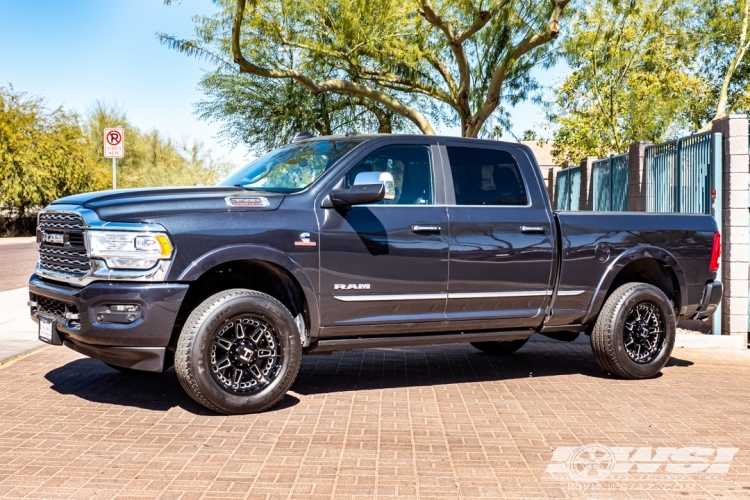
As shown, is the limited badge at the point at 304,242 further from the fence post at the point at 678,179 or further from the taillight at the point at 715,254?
the fence post at the point at 678,179

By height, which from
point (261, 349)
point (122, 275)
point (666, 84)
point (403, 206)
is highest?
point (666, 84)

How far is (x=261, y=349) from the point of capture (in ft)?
22.6

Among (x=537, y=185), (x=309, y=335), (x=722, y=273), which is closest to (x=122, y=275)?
(x=309, y=335)

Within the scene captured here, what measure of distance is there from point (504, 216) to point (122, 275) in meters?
3.30

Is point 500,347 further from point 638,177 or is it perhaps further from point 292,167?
point 638,177

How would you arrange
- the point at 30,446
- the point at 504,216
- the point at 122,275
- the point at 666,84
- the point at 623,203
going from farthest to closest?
the point at 666,84 → the point at 623,203 → the point at 504,216 → the point at 122,275 → the point at 30,446

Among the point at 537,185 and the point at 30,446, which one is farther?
the point at 537,185

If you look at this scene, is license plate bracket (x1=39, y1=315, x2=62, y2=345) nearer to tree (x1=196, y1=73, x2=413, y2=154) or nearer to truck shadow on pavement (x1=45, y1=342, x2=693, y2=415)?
truck shadow on pavement (x1=45, y1=342, x2=693, y2=415)

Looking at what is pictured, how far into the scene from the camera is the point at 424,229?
7480mm

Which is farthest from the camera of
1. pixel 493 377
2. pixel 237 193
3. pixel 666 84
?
pixel 666 84

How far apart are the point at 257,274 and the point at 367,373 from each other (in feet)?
6.48

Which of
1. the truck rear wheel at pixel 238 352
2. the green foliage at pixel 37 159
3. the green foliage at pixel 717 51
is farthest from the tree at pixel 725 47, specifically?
the green foliage at pixel 37 159

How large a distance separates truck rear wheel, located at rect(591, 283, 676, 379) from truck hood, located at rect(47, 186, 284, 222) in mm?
3362

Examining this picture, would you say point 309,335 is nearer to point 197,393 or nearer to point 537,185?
point 197,393
